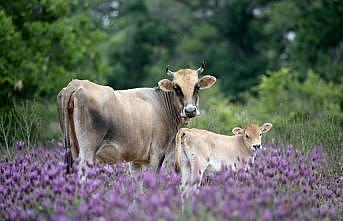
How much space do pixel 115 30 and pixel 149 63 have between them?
2.70m

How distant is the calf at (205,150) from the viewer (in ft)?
26.4

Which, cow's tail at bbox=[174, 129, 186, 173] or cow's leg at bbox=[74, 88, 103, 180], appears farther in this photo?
cow's tail at bbox=[174, 129, 186, 173]

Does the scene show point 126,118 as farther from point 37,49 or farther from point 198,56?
point 198,56

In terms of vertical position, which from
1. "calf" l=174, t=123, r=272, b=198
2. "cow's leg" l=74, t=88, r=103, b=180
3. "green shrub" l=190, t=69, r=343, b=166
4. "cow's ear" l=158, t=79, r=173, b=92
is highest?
"cow's ear" l=158, t=79, r=173, b=92

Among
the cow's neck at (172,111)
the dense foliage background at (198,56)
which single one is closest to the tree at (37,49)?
the dense foliage background at (198,56)

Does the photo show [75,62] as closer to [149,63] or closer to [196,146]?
[196,146]

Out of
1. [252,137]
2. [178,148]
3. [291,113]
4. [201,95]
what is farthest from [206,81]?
[201,95]

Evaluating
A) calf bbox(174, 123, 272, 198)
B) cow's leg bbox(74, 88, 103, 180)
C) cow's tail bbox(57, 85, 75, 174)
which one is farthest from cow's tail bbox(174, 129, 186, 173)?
cow's tail bbox(57, 85, 75, 174)

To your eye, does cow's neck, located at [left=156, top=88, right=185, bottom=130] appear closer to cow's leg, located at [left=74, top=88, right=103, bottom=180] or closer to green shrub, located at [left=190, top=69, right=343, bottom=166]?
cow's leg, located at [left=74, top=88, right=103, bottom=180]

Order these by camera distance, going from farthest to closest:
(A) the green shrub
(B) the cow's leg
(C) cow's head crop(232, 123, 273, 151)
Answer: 1. (A) the green shrub
2. (C) cow's head crop(232, 123, 273, 151)
3. (B) the cow's leg

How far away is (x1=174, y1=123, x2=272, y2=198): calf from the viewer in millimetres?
8039

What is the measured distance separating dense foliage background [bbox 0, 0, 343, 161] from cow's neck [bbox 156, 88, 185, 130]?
1.88 m

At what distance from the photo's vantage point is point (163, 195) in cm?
564

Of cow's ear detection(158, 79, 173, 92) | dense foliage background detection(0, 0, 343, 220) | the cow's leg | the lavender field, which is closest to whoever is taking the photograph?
the lavender field
